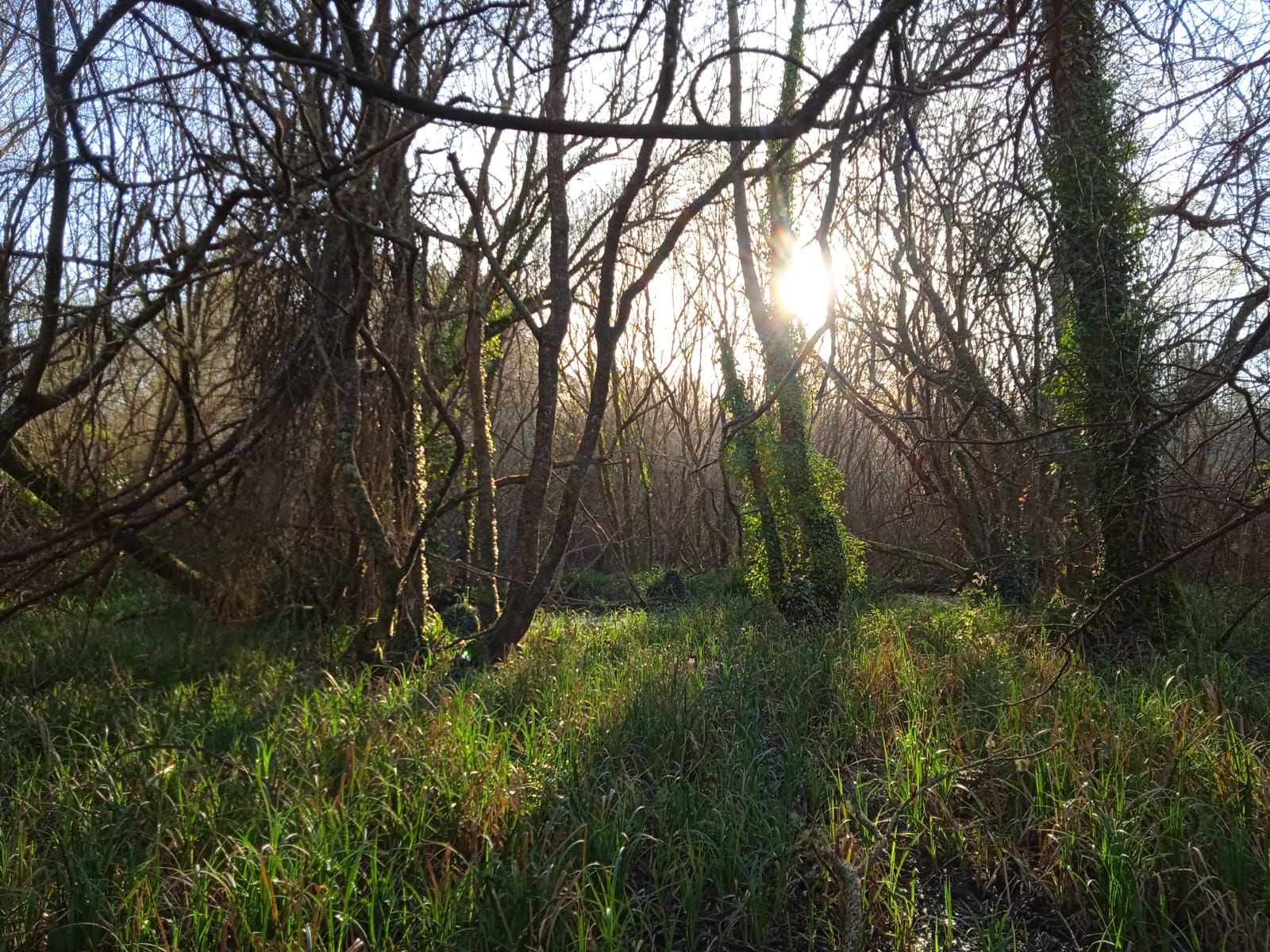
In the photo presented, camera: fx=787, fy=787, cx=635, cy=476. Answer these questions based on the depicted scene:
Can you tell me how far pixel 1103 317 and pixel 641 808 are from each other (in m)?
3.81

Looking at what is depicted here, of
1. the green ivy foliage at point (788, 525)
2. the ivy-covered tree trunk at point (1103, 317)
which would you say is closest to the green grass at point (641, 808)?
the ivy-covered tree trunk at point (1103, 317)

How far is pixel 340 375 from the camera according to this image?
15.3 feet

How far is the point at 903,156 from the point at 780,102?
1734mm

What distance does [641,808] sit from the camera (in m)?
2.84

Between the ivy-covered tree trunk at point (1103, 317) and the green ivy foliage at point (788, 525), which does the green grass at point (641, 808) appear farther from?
the green ivy foliage at point (788, 525)

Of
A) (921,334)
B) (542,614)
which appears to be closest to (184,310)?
(542,614)

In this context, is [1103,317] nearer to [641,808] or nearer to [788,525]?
[788,525]

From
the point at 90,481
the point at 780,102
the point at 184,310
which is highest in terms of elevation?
the point at 780,102

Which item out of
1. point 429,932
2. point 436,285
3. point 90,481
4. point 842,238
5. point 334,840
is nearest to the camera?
point 429,932

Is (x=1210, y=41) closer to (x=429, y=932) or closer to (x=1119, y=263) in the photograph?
(x=1119, y=263)

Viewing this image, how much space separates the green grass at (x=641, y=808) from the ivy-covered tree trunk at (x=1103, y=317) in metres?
A: 0.92

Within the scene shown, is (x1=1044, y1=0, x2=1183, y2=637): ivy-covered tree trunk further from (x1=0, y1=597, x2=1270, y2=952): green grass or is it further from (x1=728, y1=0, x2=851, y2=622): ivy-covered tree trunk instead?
(x1=728, y1=0, x2=851, y2=622): ivy-covered tree trunk

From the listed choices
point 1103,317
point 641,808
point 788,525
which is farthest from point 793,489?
point 641,808

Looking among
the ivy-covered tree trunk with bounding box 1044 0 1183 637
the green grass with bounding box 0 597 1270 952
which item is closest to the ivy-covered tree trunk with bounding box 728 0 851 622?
the ivy-covered tree trunk with bounding box 1044 0 1183 637
